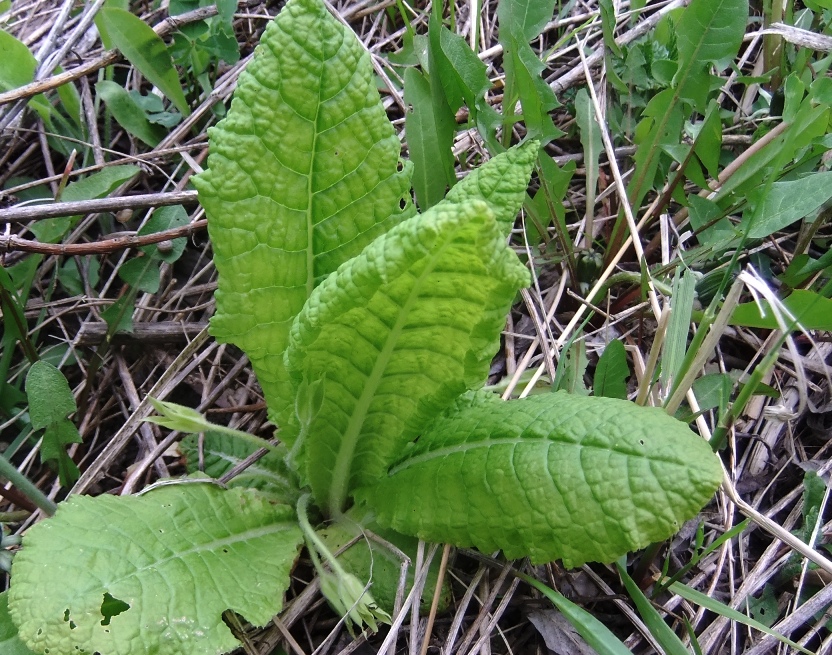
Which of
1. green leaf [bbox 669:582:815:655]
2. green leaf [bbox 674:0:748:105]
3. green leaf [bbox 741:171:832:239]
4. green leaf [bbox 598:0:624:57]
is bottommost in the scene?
green leaf [bbox 669:582:815:655]

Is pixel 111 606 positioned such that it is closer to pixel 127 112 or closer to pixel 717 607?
pixel 717 607

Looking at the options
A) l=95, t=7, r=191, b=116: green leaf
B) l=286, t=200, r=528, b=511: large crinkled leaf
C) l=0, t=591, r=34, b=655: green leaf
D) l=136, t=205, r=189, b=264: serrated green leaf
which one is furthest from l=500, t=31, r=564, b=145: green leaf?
l=0, t=591, r=34, b=655: green leaf

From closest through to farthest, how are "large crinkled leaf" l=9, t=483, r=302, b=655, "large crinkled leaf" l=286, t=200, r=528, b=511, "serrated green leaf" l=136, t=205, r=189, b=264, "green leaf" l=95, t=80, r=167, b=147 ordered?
1. "large crinkled leaf" l=286, t=200, r=528, b=511
2. "large crinkled leaf" l=9, t=483, r=302, b=655
3. "serrated green leaf" l=136, t=205, r=189, b=264
4. "green leaf" l=95, t=80, r=167, b=147

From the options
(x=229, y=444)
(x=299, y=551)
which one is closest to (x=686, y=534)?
(x=299, y=551)

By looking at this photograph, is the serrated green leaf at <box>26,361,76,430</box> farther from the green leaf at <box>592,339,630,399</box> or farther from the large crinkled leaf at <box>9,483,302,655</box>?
the green leaf at <box>592,339,630,399</box>

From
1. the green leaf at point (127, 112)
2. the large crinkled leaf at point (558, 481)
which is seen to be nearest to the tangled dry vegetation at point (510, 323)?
the green leaf at point (127, 112)

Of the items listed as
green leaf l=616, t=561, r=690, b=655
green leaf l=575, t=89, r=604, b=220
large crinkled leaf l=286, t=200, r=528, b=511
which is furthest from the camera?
green leaf l=575, t=89, r=604, b=220

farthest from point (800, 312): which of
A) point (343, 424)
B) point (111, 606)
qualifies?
point (111, 606)

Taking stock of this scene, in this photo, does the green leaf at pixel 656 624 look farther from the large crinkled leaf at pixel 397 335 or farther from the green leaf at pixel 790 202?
the green leaf at pixel 790 202

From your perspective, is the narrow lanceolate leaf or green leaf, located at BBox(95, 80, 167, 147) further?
green leaf, located at BBox(95, 80, 167, 147)
